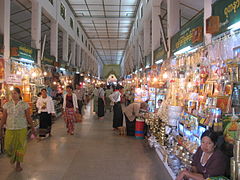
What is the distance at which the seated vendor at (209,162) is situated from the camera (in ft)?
7.70

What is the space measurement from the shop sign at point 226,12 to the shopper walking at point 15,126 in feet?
10.9

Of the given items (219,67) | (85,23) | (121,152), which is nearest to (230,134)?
(219,67)

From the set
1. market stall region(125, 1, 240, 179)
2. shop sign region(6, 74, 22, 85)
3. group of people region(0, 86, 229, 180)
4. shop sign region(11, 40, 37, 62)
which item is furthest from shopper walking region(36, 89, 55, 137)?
market stall region(125, 1, 240, 179)

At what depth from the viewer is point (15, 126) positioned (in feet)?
12.3

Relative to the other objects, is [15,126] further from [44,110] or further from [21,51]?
[21,51]

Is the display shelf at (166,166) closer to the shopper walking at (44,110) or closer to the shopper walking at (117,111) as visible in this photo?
the shopper walking at (117,111)

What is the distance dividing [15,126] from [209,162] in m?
2.97

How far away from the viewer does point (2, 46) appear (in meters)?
6.07

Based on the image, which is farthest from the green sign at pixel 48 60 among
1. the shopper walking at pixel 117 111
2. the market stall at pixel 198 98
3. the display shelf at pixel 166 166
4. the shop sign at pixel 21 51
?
the display shelf at pixel 166 166

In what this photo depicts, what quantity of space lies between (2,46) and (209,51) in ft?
17.2

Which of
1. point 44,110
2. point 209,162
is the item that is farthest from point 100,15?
point 209,162

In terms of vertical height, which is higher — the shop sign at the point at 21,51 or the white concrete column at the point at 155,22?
the white concrete column at the point at 155,22

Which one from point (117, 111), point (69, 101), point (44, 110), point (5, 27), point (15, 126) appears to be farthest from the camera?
point (117, 111)

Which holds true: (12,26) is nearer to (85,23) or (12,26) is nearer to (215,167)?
(85,23)
